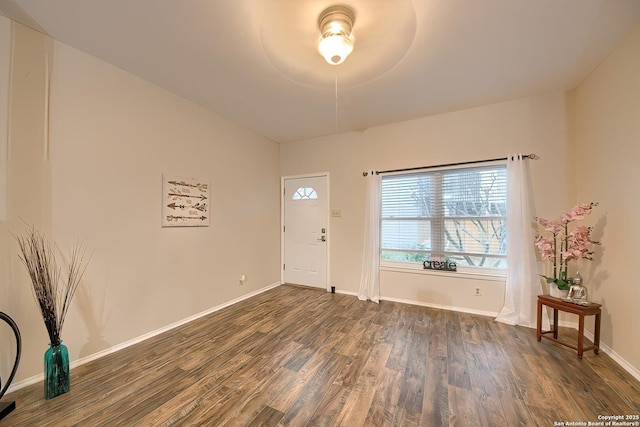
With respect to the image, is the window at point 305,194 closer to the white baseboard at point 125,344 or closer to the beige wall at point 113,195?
the beige wall at point 113,195

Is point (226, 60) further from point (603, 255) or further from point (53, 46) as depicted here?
point (603, 255)

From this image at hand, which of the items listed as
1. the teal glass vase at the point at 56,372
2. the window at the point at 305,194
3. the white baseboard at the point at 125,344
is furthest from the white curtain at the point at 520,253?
the teal glass vase at the point at 56,372

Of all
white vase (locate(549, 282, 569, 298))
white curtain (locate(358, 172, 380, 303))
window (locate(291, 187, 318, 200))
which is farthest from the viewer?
window (locate(291, 187, 318, 200))

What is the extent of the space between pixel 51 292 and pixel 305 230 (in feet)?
10.5

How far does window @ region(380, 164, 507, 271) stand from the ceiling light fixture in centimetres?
232

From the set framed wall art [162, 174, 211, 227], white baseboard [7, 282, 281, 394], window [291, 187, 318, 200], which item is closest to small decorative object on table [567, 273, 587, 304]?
window [291, 187, 318, 200]

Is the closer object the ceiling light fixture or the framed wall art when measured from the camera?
the ceiling light fixture

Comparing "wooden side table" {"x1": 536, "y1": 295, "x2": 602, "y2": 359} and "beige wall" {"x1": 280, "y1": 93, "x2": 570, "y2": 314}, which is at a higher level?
"beige wall" {"x1": 280, "y1": 93, "x2": 570, "y2": 314}

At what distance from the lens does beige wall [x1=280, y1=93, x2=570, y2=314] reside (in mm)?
2829

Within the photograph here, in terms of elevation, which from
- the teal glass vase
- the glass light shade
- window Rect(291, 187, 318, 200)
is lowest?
the teal glass vase

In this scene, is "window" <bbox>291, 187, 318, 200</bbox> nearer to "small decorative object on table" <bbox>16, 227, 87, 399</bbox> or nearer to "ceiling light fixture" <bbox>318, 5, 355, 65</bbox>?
"ceiling light fixture" <bbox>318, 5, 355, 65</bbox>

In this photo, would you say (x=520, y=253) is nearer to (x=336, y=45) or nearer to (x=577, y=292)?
(x=577, y=292)

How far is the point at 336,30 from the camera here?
5.47ft

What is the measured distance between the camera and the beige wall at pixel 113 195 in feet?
6.00
